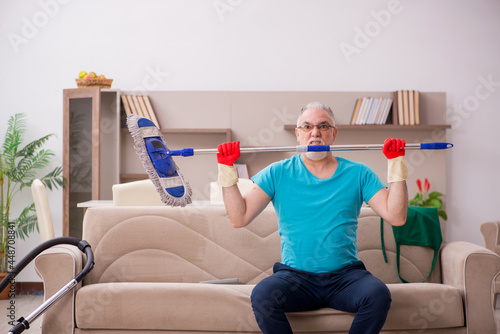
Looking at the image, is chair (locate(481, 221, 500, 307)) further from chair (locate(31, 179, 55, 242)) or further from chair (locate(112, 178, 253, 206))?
chair (locate(31, 179, 55, 242))

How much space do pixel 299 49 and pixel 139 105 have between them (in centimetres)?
167

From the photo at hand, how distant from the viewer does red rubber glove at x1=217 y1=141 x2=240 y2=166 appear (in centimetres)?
199

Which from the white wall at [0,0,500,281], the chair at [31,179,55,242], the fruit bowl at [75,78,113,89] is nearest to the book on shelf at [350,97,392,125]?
the white wall at [0,0,500,281]

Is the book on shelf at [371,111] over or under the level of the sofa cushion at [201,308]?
over

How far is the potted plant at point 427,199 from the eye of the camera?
445 cm

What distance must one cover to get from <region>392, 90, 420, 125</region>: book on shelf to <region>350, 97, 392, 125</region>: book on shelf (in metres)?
0.09

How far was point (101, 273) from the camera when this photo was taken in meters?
2.48

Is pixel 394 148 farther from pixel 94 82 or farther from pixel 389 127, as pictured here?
pixel 94 82

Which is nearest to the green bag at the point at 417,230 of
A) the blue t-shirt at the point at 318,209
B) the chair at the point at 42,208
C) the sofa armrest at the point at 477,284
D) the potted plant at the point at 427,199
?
the sofa armrest at the point at 477,284

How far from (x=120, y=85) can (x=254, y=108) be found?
1361 millimetres

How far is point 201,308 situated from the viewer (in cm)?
211

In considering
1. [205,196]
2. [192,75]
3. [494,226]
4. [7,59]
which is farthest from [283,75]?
[7,59]

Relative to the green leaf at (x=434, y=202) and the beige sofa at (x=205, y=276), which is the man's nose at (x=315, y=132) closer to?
the beige sofa at (x=205, y=276)

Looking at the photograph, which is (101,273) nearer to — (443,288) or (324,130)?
(324,130)
